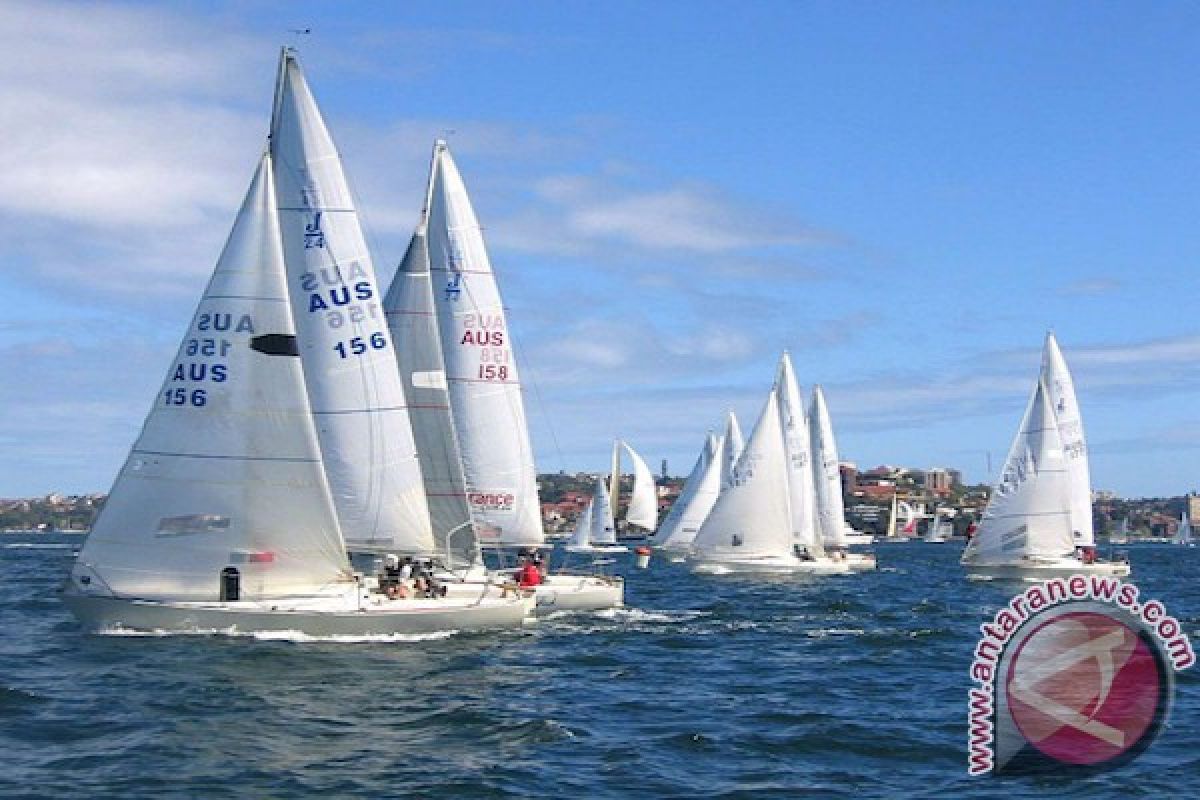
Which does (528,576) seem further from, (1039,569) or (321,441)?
(1039,569)

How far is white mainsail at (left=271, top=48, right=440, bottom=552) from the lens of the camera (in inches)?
1182

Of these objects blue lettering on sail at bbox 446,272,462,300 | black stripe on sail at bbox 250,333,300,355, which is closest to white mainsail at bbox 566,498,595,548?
blue lettering on sail at bbox 446,272,462,300

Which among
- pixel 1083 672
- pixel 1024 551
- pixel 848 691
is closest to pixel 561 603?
pixel 848 691

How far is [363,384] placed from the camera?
30562 mm

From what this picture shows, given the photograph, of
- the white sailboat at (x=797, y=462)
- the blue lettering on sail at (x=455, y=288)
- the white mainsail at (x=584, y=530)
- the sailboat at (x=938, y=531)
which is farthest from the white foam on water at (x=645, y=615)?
the sailboat at (x=938, y=531)

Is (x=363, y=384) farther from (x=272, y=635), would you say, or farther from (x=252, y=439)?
(x=272, y=635)

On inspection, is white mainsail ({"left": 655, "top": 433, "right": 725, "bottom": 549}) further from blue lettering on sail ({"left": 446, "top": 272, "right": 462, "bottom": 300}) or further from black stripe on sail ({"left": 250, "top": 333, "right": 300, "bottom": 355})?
black stripe on sail ({"left": 250, "top": 333, "right": 300, "bottom": 355})

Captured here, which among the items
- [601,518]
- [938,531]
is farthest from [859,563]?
[938,531]

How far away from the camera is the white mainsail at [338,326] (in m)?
30.0

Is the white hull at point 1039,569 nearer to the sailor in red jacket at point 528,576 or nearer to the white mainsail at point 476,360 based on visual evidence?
the white mainsail at point 476,360

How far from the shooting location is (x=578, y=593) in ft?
→ 117

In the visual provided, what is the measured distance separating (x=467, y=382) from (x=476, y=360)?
0.60 meters

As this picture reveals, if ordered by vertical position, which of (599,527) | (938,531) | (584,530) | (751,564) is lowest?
(751,564)

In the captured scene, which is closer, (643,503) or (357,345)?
(357,345)
